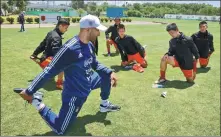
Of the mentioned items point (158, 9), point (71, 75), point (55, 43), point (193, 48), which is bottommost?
point (71, 75)

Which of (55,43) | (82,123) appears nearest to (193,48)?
(55,43)

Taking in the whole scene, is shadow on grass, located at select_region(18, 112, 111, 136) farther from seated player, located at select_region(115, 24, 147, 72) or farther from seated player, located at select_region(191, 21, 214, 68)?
seated player, located at select_region(191, 21, 214, 68)

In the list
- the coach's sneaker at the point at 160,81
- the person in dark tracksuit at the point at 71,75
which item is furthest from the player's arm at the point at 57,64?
the coach's sneaker at the point at 160,81

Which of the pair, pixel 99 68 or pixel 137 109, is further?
pixel 137 109

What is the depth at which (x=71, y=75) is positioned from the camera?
18.4ft

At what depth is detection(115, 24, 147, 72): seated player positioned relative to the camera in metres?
12.3

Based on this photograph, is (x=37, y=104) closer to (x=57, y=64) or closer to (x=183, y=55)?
(x=57, y=64)

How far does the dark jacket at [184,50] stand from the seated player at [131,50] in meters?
2.24

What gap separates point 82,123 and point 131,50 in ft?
20.7

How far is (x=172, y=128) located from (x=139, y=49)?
20.1 ft

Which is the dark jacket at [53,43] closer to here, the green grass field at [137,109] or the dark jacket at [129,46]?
the green grass field at [137,109]

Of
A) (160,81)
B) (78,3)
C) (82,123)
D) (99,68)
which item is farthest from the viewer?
(78,3)

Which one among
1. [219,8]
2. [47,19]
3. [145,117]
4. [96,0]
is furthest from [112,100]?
[96,0]

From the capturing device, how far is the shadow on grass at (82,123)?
245 inches
